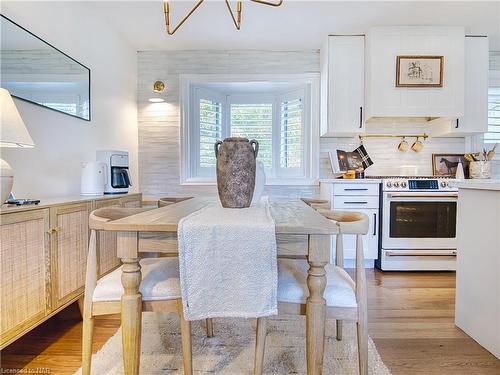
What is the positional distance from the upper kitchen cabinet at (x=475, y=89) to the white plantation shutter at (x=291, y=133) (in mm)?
1695

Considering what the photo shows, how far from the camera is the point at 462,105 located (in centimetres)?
316

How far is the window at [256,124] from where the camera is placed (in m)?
3.68

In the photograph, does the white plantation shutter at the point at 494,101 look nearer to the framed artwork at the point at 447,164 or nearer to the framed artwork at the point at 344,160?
the framed artwork at the point at 447,164

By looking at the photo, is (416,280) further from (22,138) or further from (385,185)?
(22,138)

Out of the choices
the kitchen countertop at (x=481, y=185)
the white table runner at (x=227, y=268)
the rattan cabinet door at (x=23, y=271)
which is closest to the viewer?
the white table runner at (x=227, y=268)

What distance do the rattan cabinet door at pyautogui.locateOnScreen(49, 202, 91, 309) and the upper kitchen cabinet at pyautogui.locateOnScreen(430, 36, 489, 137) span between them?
3.73 metres

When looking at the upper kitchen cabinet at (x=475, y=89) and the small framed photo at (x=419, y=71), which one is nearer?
the small framed photo at (x=419, y=71)

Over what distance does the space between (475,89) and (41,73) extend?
162 inches

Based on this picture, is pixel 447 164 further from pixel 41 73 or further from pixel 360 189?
pixel 41 73

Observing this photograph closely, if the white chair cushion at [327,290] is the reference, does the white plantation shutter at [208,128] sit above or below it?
above

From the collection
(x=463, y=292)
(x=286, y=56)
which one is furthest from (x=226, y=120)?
(x=463, y=292)

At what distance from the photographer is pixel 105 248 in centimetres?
212

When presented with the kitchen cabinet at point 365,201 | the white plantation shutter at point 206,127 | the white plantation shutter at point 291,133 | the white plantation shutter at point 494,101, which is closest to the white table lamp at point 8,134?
the white plantation shutter at point 206,127

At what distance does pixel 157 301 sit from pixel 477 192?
5.96 feet
